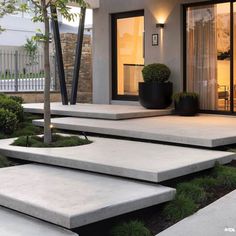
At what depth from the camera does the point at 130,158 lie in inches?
225

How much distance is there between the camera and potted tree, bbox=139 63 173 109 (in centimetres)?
1018

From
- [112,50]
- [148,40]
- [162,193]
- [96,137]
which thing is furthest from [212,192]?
[112,50]

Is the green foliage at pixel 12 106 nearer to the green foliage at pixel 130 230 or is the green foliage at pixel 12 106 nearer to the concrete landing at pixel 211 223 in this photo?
the green foliage at pixel 130 230

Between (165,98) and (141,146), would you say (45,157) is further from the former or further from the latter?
(165,98)

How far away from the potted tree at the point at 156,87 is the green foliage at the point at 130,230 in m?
6.07

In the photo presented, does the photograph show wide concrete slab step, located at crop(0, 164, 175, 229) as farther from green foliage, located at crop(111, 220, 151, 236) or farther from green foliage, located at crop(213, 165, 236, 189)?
green foliage, located at crop(213, 165, 236, 189)

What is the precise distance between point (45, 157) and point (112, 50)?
6728mm

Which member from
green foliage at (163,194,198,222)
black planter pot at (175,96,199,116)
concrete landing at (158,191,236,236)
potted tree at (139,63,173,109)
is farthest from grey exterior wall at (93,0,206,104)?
concrete landing at (158,191,236,236)

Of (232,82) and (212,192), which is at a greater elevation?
(232,82)

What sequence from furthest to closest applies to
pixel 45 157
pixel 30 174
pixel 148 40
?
pixel 148 40
pixel 45 157
pixel 30 174

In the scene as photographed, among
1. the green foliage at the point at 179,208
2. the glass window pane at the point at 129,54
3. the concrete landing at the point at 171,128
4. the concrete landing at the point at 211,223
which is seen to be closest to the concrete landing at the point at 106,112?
the concrete landing at the point at 171,128

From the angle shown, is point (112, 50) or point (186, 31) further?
point (112, 50)

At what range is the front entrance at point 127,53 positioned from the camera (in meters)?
11.9

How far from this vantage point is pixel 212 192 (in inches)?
202
